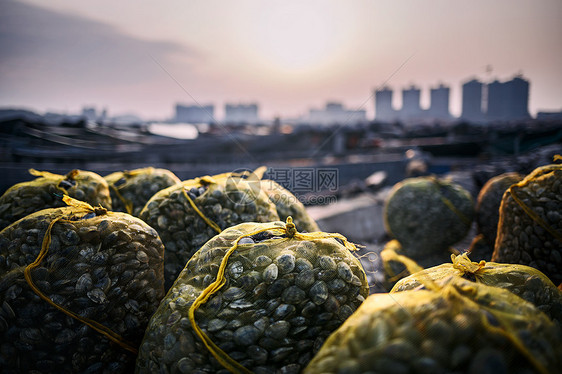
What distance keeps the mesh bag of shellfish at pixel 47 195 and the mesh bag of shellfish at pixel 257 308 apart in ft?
2.62

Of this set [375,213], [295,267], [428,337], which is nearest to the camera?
[428,337]

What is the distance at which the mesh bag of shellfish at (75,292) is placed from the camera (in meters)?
0.94

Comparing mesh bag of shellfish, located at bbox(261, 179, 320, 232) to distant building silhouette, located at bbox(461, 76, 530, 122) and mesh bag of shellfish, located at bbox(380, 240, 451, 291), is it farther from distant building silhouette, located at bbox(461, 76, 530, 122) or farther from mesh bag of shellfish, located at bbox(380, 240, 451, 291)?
distant building silhouette, located at bbox(461, 76, 530, 122)

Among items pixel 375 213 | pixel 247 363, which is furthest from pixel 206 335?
pixel 375 213

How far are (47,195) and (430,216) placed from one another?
8.92 ft

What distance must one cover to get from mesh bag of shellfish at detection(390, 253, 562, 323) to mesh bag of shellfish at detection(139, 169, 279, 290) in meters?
0.69

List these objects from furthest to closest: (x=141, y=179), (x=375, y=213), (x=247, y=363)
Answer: (x=375, y=213), (x=141, y=179), (x=247, y=363)

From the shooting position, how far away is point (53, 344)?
0.94 meters

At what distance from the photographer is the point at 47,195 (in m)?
1.44

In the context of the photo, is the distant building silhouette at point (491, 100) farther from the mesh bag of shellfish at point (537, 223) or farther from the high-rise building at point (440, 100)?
the high-rise building at point (440, 100)

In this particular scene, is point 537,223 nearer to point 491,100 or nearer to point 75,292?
point 75,292

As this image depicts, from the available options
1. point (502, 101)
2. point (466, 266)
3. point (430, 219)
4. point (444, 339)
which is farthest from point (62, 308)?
point (502, 101)

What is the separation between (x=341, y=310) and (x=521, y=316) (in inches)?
16.4

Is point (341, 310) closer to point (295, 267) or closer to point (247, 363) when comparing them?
point (295, 267)
